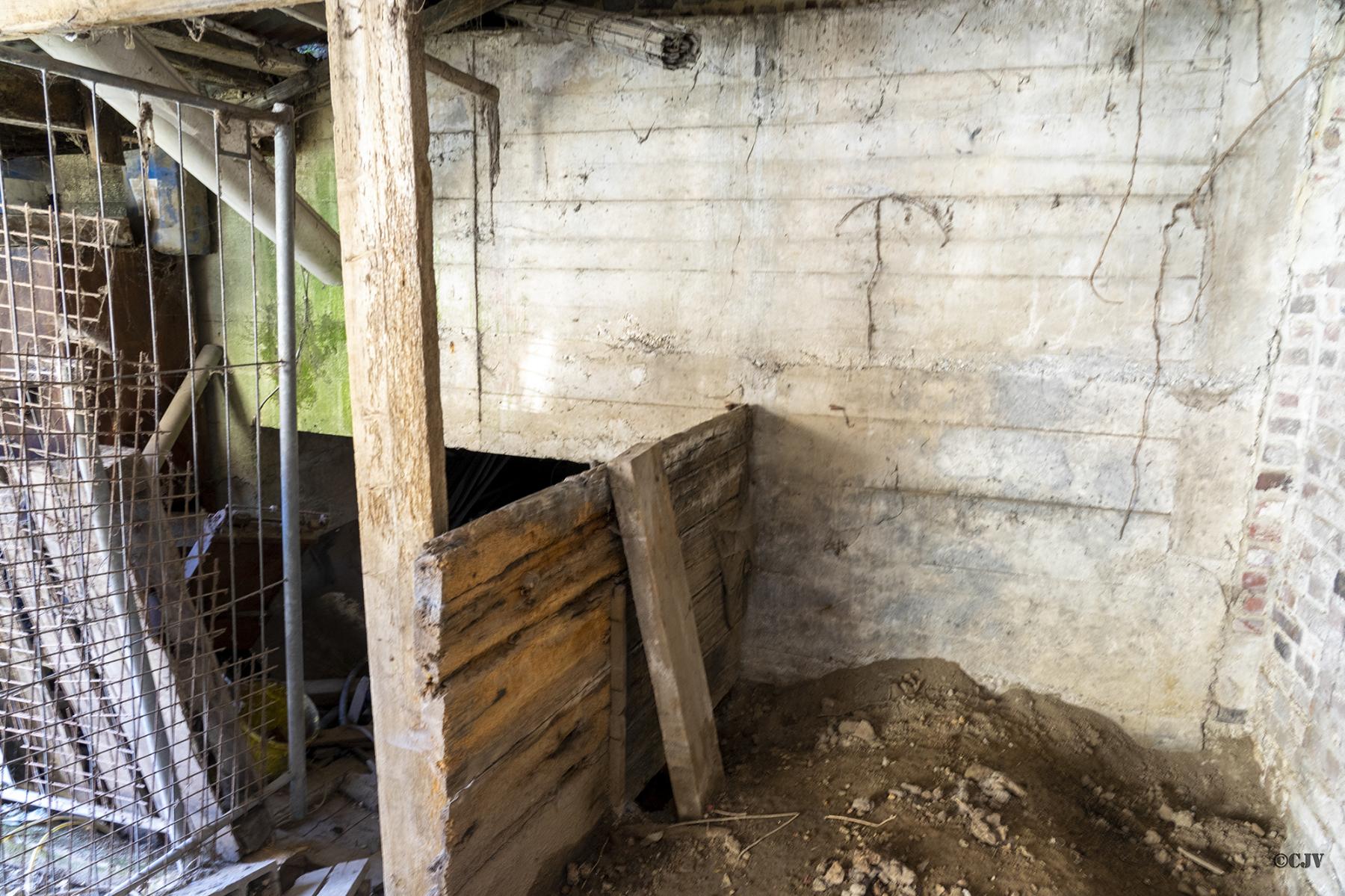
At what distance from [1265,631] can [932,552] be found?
3.26ft

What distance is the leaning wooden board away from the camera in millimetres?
1674

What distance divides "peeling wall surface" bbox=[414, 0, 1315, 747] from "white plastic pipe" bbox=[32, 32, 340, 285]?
2.76 ft

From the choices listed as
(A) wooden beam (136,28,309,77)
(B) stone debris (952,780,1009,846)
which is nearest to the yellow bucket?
(B) stone debris (952,780,1009,846)

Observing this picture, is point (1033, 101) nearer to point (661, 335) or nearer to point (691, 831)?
point (661, 335)

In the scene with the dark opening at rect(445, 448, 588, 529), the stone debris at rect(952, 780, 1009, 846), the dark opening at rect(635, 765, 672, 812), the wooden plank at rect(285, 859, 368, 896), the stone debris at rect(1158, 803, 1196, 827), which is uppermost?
the dark opening at rect(445, 448, 588, 529)

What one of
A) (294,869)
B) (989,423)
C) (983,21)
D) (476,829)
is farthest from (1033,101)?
(294,869)

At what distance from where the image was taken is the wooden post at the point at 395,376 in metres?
1.62

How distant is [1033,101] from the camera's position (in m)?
2.60

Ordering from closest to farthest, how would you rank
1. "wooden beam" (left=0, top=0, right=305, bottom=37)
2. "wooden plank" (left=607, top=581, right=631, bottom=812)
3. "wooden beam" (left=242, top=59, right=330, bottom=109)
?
Result: "wooden beam" (left=0, top=0, right=305, bottom=37), "wooden plank" (left=607, top=581, right=631, bottom=812), "wooden beam" (left=242, top=59, right=330, bottom=109)

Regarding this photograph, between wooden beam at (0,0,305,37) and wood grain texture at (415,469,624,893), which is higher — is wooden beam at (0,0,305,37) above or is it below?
above

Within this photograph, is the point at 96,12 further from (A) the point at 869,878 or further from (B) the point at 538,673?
(A) the point at 869,878

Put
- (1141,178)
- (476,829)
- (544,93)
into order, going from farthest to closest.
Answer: (544,93)
(1141,178)
(476,829)

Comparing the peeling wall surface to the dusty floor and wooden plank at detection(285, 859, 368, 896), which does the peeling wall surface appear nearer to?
the dusty floor

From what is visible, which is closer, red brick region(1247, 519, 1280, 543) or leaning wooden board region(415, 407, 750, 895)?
leaning wooden board region(415, 407, 750, 895)
